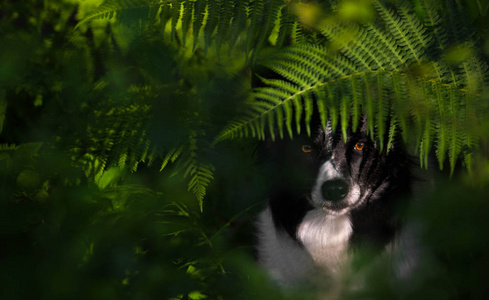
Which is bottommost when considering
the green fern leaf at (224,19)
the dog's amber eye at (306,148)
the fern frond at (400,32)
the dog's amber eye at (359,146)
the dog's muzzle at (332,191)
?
the dog's muzzle at (332,191)

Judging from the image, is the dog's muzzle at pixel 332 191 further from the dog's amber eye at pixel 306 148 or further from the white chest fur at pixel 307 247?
the white chest fur at pixel 307 247

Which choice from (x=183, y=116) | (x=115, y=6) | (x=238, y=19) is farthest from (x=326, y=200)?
(x=115, y=6)

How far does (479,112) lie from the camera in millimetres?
1676

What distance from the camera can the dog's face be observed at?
202 centimetres

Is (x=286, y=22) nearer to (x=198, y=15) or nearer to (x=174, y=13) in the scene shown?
(x=198, y=15)

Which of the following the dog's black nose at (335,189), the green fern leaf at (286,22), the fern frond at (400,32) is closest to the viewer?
the fern frond at (400,32)

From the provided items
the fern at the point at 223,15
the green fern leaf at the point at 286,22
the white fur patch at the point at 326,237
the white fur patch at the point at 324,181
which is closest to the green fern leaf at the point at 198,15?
the fern at the point at 223,15

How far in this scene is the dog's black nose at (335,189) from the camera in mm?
2004

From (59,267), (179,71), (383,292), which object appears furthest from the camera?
(179,71)

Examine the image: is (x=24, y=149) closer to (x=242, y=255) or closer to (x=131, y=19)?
(x=131, y=19)

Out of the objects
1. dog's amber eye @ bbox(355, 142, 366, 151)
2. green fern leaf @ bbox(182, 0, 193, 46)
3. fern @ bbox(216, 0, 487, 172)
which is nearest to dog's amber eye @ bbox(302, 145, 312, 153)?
dog's amber eye @ bbox(355, 142, 366, 151)

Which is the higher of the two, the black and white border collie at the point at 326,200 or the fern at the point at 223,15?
the fern at the point at 223,15

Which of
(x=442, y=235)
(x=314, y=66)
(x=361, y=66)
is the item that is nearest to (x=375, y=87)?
(x=361, y=66)

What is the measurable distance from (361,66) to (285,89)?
0.33 m
